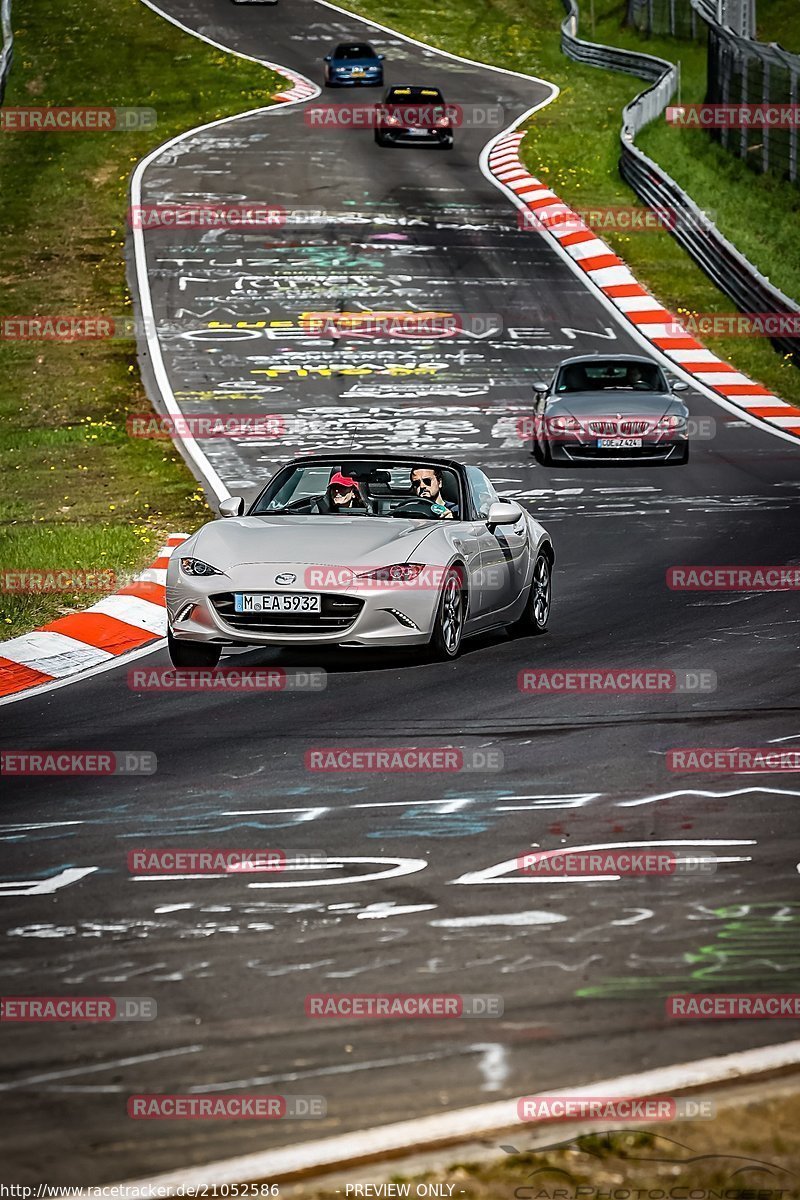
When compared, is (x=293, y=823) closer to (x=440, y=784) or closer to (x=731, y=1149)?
(x=440, y=784)

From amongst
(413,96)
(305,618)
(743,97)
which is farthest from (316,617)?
(413,96)

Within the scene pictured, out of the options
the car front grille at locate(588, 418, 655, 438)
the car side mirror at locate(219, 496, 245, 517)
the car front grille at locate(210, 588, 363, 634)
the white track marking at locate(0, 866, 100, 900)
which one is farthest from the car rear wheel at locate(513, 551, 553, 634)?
the car front grille at locate(588, 418, 655, 438)

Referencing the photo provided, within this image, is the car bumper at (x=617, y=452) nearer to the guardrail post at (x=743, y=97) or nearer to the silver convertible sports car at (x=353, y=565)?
the silver convertible sports car at (x=353, y=565)

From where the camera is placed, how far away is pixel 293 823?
814cm

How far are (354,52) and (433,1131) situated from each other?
50.9 m

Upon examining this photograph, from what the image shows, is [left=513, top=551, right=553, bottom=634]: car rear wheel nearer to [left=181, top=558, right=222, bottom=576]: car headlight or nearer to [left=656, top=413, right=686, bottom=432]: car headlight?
[left=181, top=558, right=222, bottom=576]: car headlight

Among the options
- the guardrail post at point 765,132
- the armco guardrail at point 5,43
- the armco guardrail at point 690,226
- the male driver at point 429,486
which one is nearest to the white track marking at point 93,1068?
the male driver at point 429,486

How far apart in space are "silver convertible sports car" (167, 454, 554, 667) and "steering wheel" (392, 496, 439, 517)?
0.01 m

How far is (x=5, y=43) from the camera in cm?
5569

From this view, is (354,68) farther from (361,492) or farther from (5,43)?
(361,492)

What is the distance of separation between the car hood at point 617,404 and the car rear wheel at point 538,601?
7942mm

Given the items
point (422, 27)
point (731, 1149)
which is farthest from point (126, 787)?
point (422, 27)

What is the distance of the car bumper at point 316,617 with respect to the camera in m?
11.2

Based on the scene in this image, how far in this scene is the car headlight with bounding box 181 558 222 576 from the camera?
1145 centimetres
